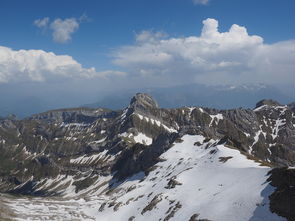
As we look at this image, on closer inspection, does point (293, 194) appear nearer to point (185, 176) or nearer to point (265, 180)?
point (265, 180)

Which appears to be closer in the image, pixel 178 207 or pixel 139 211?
pixel 178 207

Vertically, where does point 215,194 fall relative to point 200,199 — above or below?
above

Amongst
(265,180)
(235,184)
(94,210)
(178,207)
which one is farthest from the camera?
(94,210)

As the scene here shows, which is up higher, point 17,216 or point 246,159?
point 246,159

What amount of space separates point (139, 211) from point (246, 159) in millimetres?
34851

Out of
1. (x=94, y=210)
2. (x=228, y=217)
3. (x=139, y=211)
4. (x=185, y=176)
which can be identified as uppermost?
(x=228, y=217)

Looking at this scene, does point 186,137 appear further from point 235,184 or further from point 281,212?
point 281,212

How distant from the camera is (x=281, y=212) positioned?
1704 inches

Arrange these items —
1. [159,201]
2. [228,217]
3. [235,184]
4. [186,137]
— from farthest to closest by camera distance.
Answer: [186,137] → [159,201] → [235,184] → [228,217]

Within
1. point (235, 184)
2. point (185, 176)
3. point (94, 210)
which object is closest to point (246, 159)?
point (185, 176)

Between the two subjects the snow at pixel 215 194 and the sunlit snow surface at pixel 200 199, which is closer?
the snow at pixel 215 194

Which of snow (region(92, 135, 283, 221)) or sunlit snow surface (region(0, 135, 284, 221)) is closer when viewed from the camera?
snow (region(92, 135, 283, 221))

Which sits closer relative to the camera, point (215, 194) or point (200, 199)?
point (215, 194)

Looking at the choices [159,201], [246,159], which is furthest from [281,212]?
[246,159]
